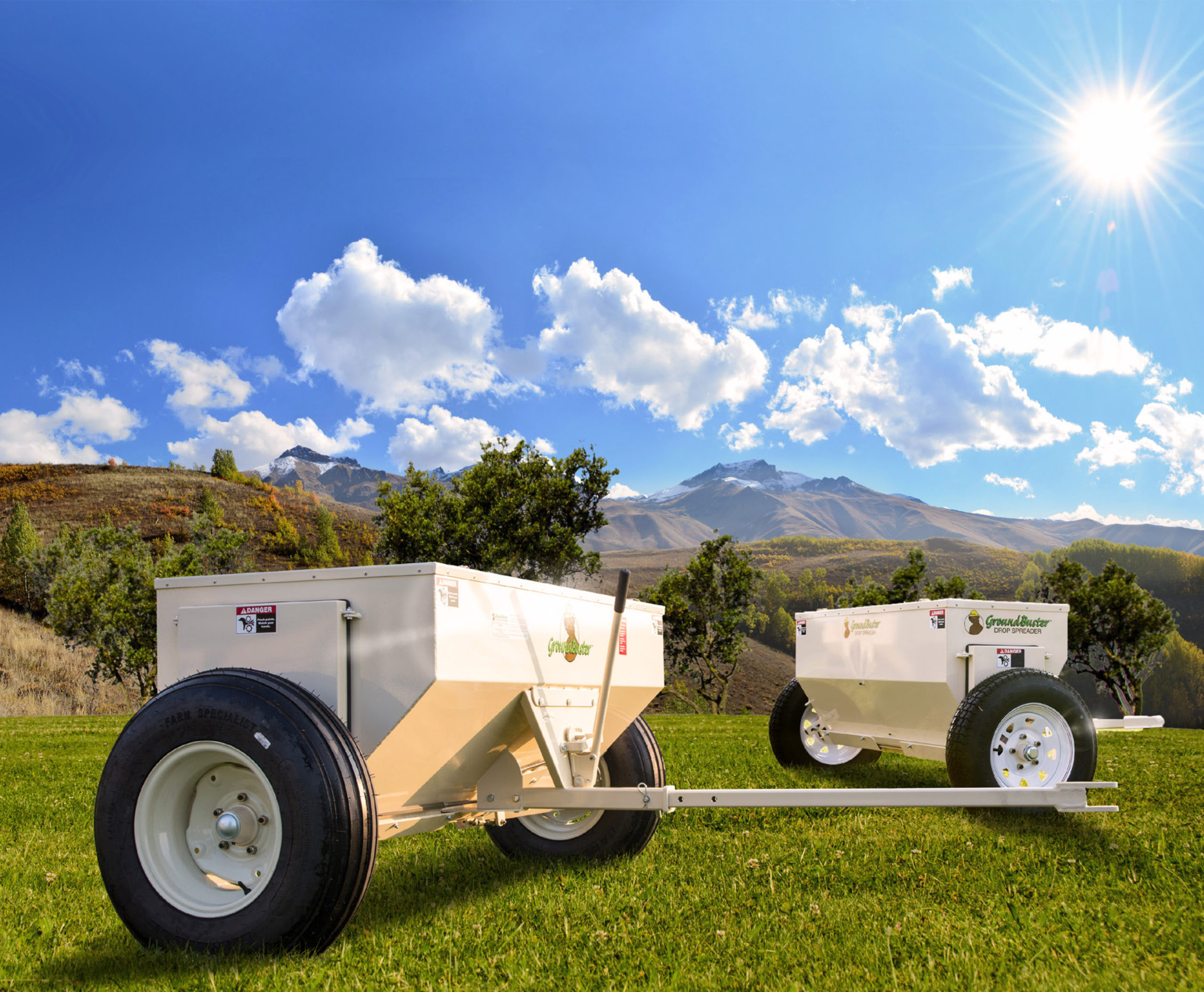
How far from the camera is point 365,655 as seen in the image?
4.35 meters

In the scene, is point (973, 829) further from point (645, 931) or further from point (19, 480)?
point (19, 480)

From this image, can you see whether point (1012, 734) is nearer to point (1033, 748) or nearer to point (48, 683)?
point (1033, 748)

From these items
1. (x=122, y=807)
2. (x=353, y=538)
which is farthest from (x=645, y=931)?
(x=353, y=538)

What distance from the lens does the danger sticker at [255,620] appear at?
14.9 ft

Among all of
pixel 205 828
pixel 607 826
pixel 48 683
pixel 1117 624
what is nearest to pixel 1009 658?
pixel 607 826

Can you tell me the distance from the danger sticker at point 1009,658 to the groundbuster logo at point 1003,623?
0.18 meters

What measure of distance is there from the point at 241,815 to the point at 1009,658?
7168mm

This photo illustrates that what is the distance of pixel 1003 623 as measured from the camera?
8.56 m

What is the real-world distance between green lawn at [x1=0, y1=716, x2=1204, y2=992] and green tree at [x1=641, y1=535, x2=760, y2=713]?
25.4 metres

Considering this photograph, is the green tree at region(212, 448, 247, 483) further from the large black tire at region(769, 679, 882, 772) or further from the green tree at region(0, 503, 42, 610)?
the large black tire at region(769, 679, 882, 772)

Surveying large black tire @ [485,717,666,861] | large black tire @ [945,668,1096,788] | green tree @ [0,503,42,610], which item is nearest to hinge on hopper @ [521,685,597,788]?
large black tire @ [485,717,666,861]

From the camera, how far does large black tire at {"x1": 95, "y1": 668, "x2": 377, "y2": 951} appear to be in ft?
12.7

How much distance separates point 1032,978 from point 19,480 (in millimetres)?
88173

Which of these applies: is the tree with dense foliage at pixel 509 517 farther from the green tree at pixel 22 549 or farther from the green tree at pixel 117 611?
the green tree at pixel 22 549
